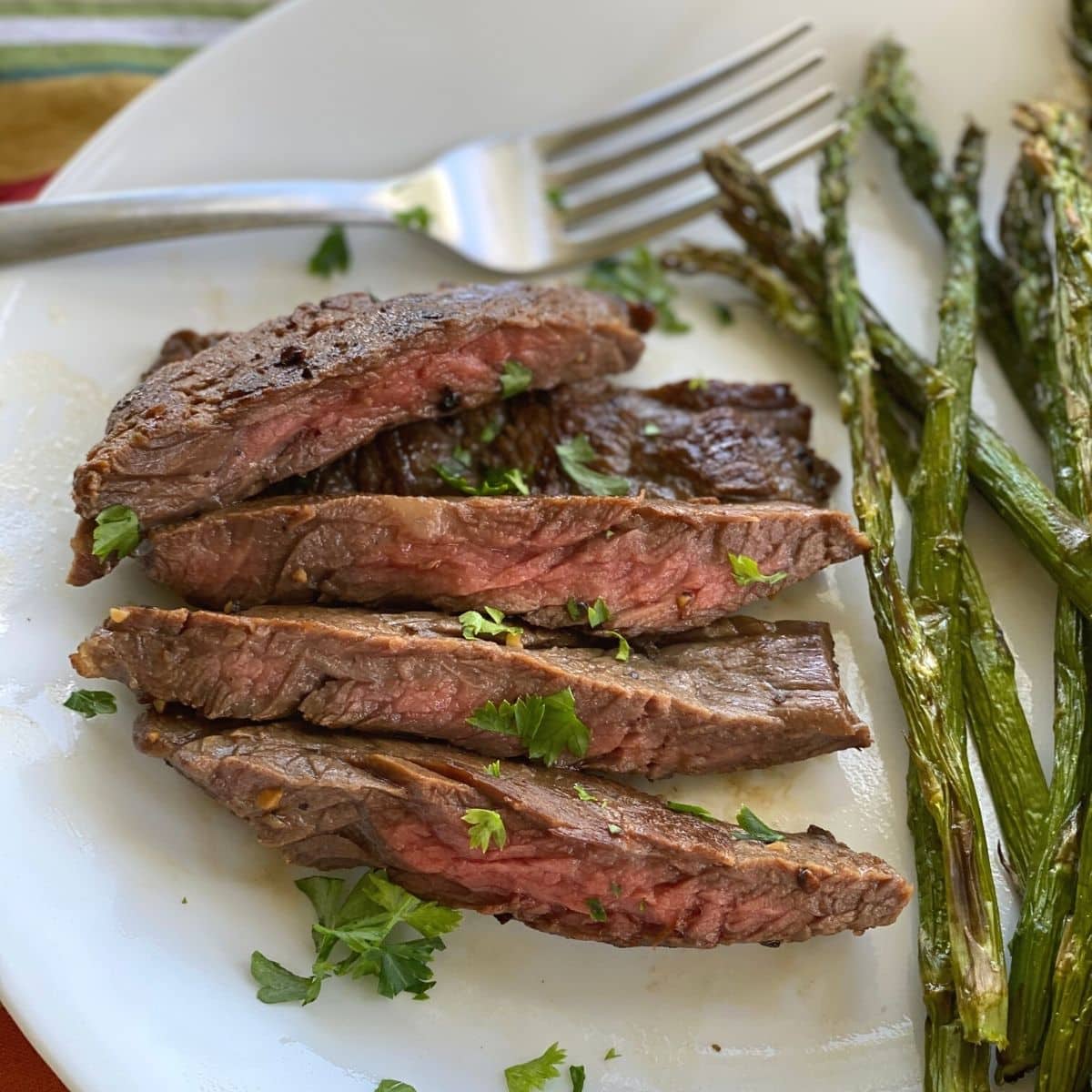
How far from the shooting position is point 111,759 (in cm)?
342

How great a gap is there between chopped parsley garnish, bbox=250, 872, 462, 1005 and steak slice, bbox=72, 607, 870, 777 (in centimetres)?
51

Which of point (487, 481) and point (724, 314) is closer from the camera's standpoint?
point (487, 481)

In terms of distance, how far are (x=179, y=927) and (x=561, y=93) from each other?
13.1 feet

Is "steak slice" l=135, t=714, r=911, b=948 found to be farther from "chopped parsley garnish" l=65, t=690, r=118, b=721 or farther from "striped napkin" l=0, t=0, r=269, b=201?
"striped napkin" l=0, t=0, r=269, b=201

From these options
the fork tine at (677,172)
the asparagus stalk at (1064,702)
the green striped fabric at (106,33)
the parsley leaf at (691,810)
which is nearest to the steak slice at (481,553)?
the parsley leaf at (691,810)

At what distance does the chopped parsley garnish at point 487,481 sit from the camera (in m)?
3.79

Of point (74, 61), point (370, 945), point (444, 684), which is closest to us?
point (370, 945)

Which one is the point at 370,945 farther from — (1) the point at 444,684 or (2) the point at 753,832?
(2) the point at 753,832

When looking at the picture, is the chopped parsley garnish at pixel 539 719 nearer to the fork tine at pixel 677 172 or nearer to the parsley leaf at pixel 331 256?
the parsley leaf at pixel 331 256

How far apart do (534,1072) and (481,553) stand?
1.58 m

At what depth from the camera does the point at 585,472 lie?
13.1 feet

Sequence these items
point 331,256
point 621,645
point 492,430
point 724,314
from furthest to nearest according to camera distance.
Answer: point 724,314 → point 331,256 → point 492,430 → point 621,645

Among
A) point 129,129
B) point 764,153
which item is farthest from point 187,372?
point 764,153

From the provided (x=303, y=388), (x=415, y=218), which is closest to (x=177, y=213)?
(x=415, y=218)
